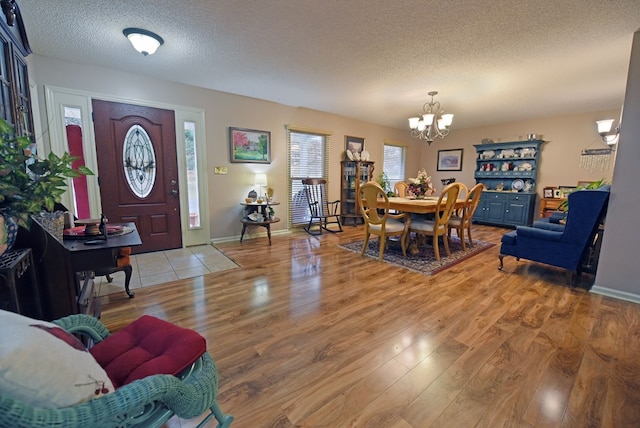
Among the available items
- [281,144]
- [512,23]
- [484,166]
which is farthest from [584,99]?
[281,144]

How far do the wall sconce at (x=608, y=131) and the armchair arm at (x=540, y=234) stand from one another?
235 cm

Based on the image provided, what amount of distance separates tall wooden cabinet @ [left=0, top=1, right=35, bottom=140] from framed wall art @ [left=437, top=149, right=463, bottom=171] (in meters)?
7.52

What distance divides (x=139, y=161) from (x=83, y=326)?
324 cm

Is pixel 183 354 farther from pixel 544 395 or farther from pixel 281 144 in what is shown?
pixel 281 144

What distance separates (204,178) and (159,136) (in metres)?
0.81

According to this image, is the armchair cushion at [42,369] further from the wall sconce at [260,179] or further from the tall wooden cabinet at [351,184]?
the tall wooden cabinet at [351,184]

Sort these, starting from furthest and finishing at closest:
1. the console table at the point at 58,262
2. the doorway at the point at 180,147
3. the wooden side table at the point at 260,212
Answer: the wooden side table at the point at 260,212 < the doorway at the point at 180,147 < the console table at the point at 58,262

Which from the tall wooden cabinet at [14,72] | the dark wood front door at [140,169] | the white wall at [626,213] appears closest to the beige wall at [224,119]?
the dark wood front door at [140,169]

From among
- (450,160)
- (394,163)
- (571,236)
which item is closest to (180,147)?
(571,236)

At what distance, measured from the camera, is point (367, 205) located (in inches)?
143

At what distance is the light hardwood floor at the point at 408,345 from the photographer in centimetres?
132

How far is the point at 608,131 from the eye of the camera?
4.20 metres

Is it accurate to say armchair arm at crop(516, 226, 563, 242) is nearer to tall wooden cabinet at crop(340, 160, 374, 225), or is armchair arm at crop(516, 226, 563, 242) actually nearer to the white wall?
the white wall

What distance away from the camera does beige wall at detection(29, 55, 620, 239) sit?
3322 millimetres
